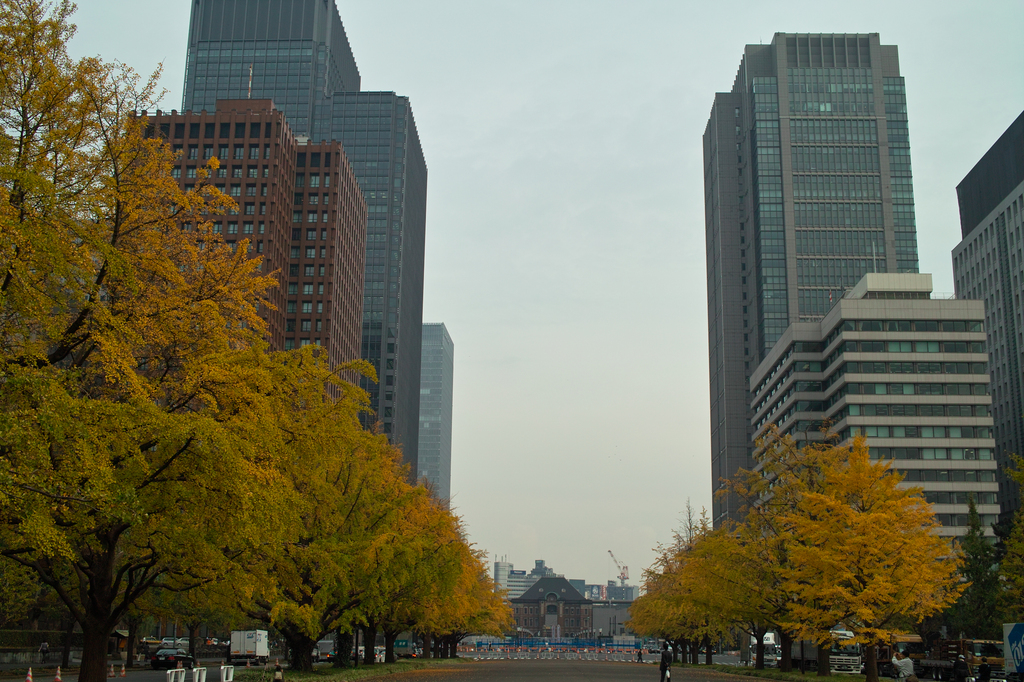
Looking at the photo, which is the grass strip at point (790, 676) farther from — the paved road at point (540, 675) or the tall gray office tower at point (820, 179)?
the tall gray office tower at point (820, 179)

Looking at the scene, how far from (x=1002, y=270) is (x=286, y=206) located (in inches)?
4663

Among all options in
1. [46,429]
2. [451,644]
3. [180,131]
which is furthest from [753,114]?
[46,429]

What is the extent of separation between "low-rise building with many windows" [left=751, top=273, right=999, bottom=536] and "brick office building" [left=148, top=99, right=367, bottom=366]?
68.2 m

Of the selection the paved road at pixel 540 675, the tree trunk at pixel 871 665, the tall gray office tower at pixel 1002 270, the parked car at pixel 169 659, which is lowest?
the paved road at pixel 540 675

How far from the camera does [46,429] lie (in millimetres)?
16391

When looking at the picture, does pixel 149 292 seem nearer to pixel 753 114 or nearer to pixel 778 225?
pixel 778 225

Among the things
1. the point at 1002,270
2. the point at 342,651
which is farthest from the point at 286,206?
the point at 1002,270

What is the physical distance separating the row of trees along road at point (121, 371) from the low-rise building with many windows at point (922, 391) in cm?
9074

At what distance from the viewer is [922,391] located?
108000mm

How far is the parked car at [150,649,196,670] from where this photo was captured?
164 feet

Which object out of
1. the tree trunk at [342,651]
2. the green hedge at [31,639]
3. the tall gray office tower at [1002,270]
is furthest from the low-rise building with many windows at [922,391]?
the green hedge at [31,639]

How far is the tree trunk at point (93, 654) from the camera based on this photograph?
23.6 metres

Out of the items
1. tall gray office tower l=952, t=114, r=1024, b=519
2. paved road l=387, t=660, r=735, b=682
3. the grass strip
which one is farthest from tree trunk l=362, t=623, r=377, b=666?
tall gray office tower l=952, t=114, r=1024, b=519

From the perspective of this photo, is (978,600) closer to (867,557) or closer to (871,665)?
(871,665)
